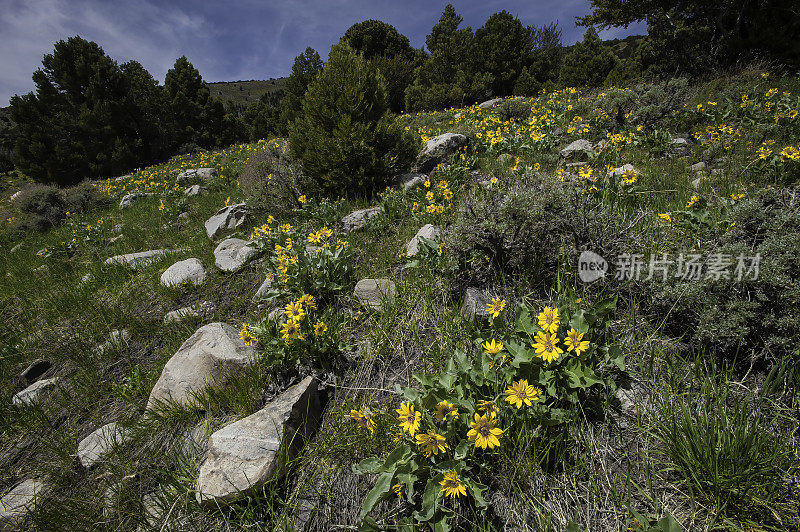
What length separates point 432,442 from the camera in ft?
5.04

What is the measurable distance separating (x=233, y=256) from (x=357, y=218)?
66.9 inches

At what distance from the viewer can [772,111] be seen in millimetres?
5148

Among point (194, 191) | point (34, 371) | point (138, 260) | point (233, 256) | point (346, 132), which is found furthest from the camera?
point (194, 191)

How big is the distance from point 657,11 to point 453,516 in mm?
17765

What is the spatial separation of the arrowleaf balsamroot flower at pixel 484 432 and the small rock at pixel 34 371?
4.40m

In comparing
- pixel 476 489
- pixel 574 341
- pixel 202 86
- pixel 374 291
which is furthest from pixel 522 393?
pixel 202 86

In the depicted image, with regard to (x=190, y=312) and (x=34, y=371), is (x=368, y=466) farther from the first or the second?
(x=34, y=371)

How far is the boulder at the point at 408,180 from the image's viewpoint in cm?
539

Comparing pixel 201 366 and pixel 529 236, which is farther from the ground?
pixel 529 236

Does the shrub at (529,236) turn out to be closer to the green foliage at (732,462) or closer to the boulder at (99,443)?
the green foliage at (732,462)

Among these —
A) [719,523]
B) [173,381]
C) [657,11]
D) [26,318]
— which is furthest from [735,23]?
[26,318]

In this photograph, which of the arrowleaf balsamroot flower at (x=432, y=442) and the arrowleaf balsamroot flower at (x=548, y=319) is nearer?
the arrowleaf balsamroot flower at (x=432, y=442)

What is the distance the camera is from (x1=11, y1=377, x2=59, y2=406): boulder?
9.53 feet

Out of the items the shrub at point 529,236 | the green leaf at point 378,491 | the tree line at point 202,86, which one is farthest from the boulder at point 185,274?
the tree line at point 202,86
